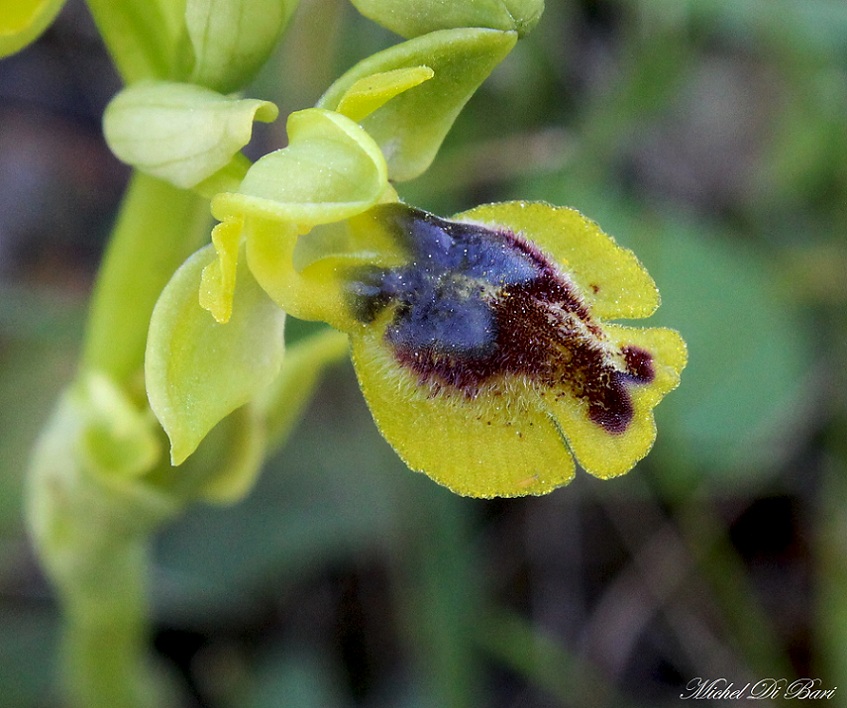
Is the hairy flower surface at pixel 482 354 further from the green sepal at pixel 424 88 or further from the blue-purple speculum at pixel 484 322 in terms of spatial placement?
the green sepal at pixel 424 88

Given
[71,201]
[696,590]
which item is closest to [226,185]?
[696,590]

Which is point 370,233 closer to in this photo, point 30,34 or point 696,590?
point 30,34

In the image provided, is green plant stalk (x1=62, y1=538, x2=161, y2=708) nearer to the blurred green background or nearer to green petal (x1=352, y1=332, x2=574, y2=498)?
the blurred green background
